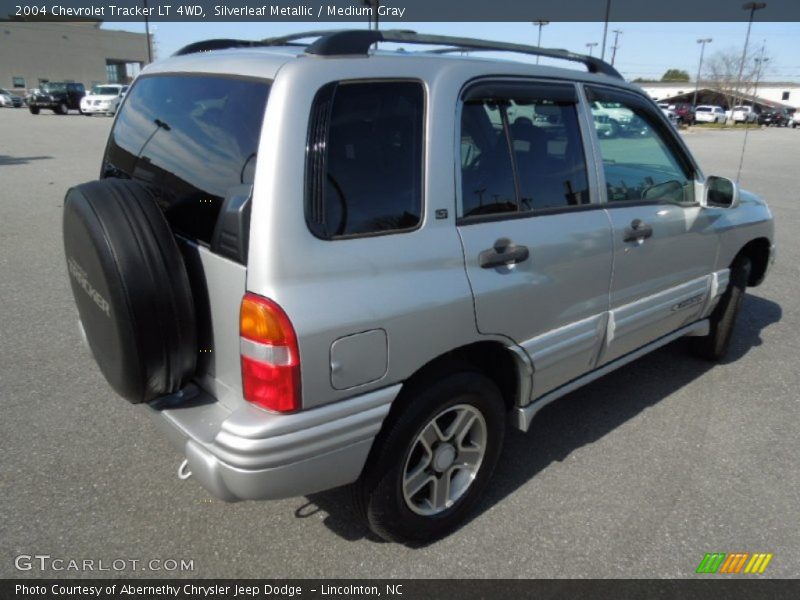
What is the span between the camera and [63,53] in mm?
66562

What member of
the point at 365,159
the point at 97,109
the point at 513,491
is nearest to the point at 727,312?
the point at 513,491

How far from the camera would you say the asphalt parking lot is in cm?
249

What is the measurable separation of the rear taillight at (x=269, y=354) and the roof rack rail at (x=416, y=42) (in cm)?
91

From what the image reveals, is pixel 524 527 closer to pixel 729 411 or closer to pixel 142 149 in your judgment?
pixel 729 411

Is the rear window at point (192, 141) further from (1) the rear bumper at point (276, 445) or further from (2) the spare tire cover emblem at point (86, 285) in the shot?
(1) the rear bumper at point (276, 445)

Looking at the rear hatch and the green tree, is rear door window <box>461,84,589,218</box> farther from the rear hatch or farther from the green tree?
the green tree

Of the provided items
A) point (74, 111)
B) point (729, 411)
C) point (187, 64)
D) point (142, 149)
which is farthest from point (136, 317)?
point (74, 111)

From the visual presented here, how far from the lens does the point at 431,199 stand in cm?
223

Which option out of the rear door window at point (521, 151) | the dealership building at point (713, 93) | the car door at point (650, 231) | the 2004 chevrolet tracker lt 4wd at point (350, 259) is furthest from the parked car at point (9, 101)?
the dealership building at point (713, 93)

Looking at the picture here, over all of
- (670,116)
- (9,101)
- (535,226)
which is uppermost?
(535,226)

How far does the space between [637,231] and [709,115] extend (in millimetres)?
63050

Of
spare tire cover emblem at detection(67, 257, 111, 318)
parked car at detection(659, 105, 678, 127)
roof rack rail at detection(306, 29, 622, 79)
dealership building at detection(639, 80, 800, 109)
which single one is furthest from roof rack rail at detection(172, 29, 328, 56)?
dealership building at detection(639, 80, 800, 109)

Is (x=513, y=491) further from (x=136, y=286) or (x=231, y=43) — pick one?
(x=231, y=43)

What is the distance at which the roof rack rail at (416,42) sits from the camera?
2113 millimetres
